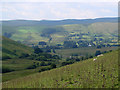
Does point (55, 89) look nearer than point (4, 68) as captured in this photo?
Yes

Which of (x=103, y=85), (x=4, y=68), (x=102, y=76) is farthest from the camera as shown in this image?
(x=4, y=68)

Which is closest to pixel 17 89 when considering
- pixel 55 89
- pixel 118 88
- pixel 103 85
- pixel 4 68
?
pixel 55 89

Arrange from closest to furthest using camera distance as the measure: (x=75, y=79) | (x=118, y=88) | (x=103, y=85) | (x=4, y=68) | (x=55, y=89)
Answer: (x=118, y=88) → (x=103, y=85) → (x=55, y=89) → (x=75, y=79) → (x=4, y=68)

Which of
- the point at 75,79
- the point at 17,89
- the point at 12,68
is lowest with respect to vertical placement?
the point at 12,68

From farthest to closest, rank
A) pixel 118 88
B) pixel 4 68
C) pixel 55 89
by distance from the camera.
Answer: pixel 4 68 < pixel 55 89 < pixel 118 88

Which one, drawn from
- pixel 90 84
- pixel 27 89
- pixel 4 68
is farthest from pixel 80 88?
pixel 4 68

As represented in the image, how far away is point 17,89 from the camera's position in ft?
82.5

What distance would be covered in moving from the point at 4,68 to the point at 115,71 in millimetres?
162163

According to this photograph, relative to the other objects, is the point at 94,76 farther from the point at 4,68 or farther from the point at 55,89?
the point at 4,68

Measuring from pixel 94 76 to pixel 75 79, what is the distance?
8.05ft

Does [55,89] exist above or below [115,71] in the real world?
below

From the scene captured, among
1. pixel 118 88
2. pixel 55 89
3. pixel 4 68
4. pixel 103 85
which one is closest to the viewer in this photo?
pixel 118 88

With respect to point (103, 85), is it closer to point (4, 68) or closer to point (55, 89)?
point (55, 89)

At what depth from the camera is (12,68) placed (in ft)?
596
